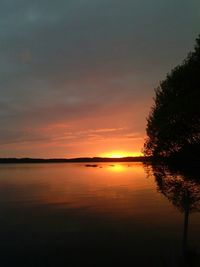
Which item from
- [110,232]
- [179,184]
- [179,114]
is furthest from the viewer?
[110,232]

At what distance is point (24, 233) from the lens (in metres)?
41.8

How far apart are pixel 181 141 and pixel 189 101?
3792mm

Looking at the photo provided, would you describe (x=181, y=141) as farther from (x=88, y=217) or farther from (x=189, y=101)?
(x=88, y=217)

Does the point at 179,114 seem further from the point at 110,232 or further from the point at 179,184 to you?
the point at 110,232

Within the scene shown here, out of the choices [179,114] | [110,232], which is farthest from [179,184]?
[110,232]

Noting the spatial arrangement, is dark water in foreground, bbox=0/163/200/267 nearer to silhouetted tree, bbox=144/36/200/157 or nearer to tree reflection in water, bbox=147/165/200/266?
tree reflection in water, bbox=147/165/200/266

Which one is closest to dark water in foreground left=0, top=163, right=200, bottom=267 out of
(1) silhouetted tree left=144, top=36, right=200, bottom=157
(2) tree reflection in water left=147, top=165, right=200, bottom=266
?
(2) tree reflection in water left=147, top=165, right=200, bottom=266

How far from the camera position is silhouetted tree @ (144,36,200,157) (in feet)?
100

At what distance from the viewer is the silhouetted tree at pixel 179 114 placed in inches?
1201

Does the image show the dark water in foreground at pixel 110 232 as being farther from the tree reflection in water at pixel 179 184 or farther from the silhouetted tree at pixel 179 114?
the silhouetted tree at pixel 179 114

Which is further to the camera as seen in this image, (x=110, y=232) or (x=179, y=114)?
(x=110, y=232)

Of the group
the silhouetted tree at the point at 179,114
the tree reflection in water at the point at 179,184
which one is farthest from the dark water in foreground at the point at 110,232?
the silhouetted tree at the point at 179,114

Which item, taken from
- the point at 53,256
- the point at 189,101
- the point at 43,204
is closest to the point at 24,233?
the point at 53,256

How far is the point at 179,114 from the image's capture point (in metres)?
31.0
